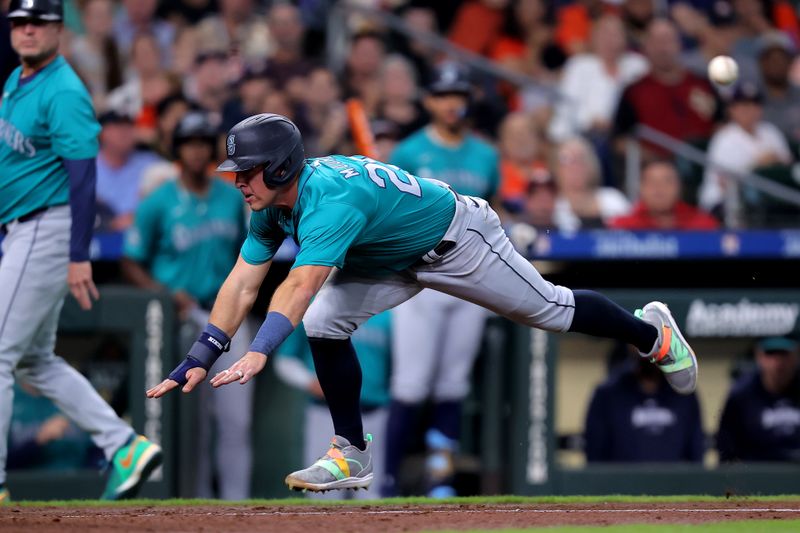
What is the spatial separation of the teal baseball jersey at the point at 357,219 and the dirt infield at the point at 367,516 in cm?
103

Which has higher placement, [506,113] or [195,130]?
[506,113]

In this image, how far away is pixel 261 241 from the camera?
5.90 meters

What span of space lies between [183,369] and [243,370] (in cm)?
44

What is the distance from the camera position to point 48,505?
21.1ft

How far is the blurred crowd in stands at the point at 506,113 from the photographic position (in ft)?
28.3

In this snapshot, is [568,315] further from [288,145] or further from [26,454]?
[26,454]

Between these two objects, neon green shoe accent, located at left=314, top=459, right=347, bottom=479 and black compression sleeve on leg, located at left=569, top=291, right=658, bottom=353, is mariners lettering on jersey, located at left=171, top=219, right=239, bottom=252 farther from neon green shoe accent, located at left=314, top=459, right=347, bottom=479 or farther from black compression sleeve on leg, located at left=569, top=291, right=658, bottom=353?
black compression sleeve on leg, located at left=569, top=291, right=658, bottom=353

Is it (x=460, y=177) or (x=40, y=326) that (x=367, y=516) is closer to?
(x=40, y=326)

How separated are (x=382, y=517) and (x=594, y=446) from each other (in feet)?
10.0

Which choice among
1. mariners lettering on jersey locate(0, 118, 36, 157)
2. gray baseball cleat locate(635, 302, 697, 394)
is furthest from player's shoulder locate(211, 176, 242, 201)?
gray baseball cleat locate(635, 302, 697, 394)

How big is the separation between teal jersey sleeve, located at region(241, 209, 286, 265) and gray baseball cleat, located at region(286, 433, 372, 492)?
2.87 feet

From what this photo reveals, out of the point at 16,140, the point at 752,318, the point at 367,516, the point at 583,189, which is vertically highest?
the point at 583,189

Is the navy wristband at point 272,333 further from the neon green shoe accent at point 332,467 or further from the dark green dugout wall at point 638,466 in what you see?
the dark green dugout wall at point 638,466

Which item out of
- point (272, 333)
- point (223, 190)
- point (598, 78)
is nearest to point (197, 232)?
point (223, 190)
